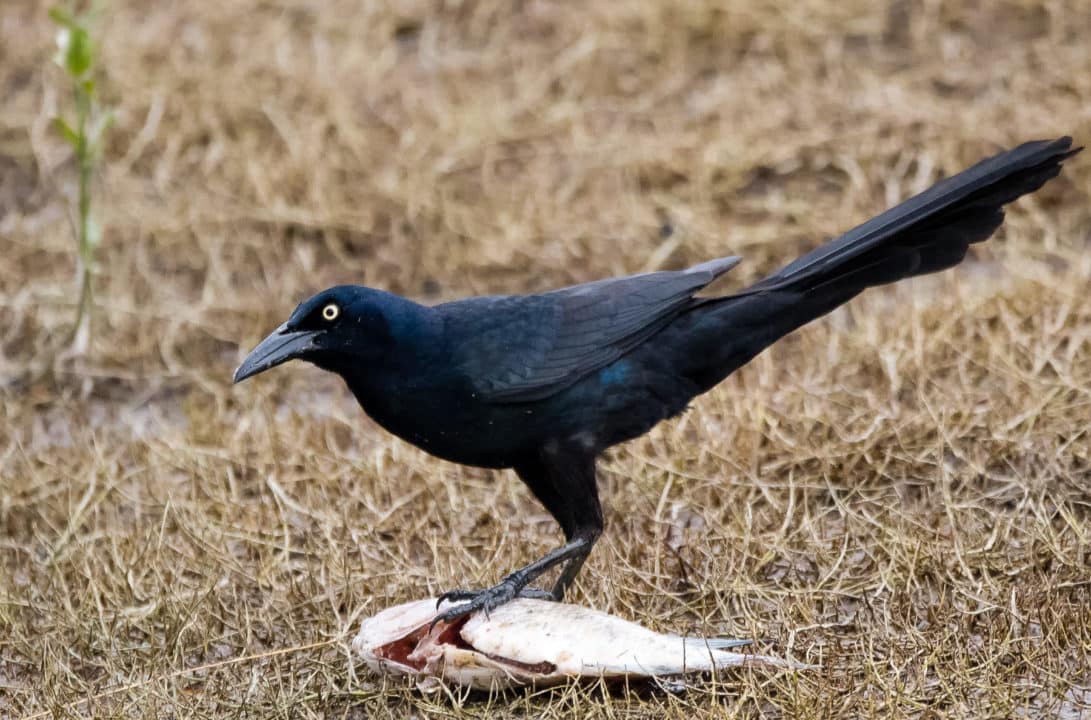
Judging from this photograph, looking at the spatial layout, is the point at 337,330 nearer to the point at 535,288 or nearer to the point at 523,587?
the point at 523,587

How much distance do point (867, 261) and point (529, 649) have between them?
1275 mm

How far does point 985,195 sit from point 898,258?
0.25 meters

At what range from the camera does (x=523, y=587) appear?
11.8 ft

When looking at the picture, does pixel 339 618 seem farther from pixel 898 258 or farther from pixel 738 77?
pixel 738 77

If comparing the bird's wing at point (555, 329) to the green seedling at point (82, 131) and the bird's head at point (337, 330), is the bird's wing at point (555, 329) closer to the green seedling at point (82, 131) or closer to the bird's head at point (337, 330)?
the bird's head at point (337, 330)

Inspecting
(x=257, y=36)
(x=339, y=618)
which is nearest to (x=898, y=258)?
(x=339, y=618)

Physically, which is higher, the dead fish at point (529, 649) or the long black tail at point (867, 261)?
the long black tail at point (867, 261)

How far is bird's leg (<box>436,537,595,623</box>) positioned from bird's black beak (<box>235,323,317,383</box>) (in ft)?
2.20

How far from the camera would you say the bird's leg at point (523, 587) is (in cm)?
346

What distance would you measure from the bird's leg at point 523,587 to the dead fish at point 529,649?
0.03 m

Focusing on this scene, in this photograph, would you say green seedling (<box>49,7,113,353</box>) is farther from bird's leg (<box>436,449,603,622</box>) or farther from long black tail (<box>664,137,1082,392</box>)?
long black tail (<box>664,137,1082,392</box>)

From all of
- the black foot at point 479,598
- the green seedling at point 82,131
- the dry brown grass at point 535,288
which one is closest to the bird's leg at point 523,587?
the black foot at point 479,598

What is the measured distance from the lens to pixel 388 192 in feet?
20.9

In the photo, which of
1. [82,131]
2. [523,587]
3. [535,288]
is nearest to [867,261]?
[523,587]
